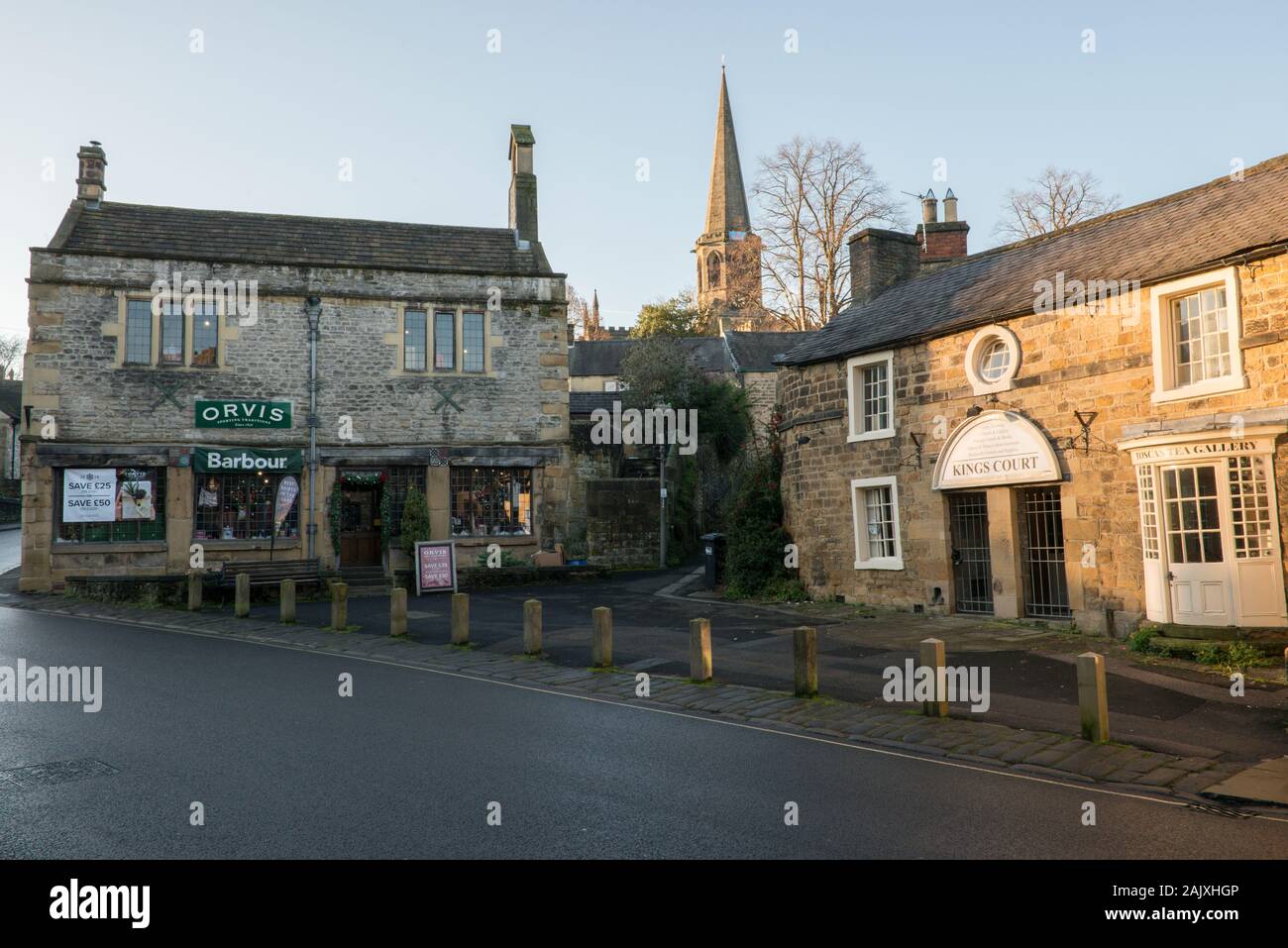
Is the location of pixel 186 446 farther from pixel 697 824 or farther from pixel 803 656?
pixel 697 824

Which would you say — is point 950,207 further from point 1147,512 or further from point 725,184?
point 725,184

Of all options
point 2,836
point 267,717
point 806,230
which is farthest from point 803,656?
point 806,230

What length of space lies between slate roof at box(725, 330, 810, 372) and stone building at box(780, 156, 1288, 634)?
28423mm

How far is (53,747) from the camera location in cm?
712

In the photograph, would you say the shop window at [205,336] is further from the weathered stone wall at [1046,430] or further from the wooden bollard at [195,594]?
the weathered stone wall at [1046,430]

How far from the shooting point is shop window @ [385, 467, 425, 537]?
75.1ft

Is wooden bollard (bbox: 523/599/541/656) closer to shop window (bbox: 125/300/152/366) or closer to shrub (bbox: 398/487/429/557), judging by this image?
shrub (bbox: 398/487/429/557)

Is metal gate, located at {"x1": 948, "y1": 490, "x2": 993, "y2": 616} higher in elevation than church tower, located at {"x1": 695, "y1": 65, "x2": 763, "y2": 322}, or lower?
lower

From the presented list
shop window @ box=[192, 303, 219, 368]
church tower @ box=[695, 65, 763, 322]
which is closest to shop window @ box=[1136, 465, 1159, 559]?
shop window @ box=[192, 303, 219, 368]

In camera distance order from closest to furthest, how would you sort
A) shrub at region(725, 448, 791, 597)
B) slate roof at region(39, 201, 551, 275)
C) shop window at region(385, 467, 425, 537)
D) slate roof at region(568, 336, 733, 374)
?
shrub at region(725, 448, 791, 597) → slate roof at region(39, 201, 551, 275) → shop window at region(385, 467, 425, 537) → slate roof at region(568, 336, 733, 374)

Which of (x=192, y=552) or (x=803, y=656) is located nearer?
(x=803, y=656)

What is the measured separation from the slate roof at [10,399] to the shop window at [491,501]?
127ft

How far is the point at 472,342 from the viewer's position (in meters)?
24.0

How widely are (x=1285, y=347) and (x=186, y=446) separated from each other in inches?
873
